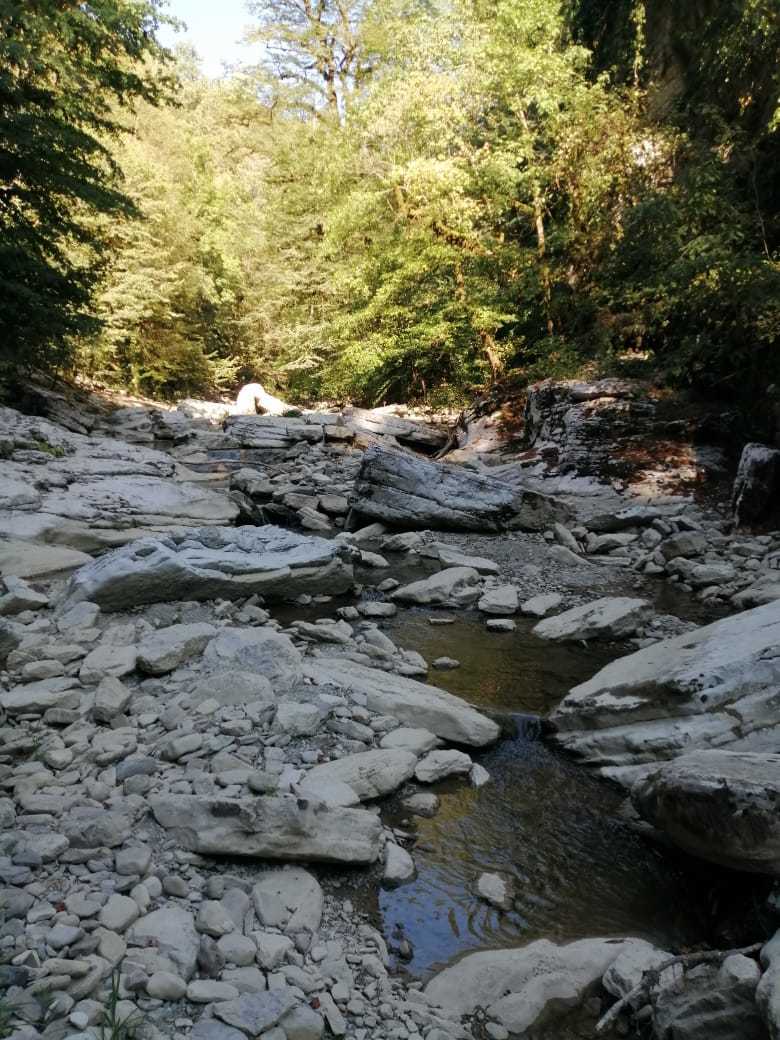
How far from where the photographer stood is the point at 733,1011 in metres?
1.92

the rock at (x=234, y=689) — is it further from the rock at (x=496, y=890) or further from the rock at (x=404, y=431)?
the rock at (x=404, y=431)

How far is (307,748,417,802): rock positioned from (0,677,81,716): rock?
4.54 ft

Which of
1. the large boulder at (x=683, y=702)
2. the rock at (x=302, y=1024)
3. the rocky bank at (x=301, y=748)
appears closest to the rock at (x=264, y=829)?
the rocky bank at (x=301, y=748)

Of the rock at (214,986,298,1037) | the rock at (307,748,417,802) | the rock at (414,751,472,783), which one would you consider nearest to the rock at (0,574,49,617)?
the rock at (307,748,417,802)

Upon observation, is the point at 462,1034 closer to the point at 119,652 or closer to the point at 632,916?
the point at 632,916

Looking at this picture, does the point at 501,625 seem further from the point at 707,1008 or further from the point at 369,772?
the point at 707,1008

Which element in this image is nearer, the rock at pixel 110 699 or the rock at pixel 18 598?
the rock at pixel 110 699

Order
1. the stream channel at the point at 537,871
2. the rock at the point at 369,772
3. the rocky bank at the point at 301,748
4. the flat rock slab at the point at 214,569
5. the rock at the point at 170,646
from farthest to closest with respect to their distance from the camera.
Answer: the flat rock slab at the point at 214,569 < the rock at the point at 170,646 < the rock at the point at 369,772 < the stream channel at the point at 537,871 < the rocky bank at the point at 301,748

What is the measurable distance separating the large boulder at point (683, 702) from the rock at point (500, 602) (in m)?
1.76

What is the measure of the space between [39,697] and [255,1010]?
2.18 m

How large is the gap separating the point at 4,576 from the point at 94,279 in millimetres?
8246

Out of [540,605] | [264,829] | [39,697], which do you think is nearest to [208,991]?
[264,829]

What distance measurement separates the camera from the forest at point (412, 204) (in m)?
9.45

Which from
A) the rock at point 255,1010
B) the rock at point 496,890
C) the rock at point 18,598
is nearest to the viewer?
the rock at point 255,1010
